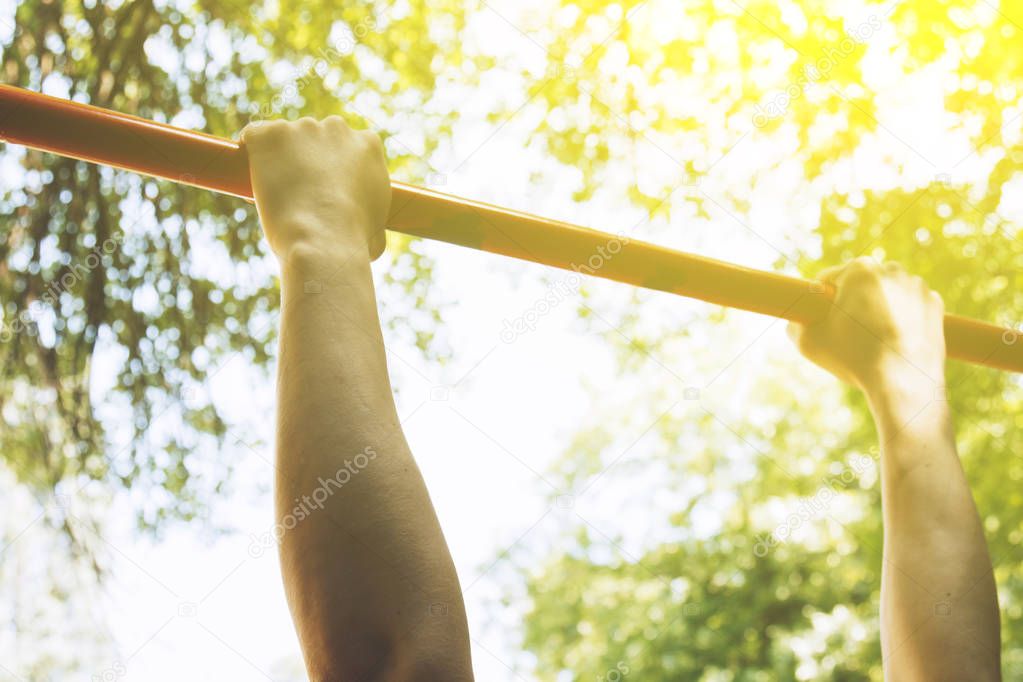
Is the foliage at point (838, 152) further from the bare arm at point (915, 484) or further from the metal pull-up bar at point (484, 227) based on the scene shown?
the bare arm at point (915, 484)

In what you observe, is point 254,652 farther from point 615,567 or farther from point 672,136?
point 615,567

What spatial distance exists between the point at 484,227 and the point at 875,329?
49 centimetres

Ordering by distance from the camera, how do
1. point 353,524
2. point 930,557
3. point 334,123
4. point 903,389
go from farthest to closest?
point 903,389, point 930,557, point 334,123, point 353,524

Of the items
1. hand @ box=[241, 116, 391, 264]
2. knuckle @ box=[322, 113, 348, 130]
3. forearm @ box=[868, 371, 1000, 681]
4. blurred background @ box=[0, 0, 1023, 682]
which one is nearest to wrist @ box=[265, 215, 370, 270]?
hand @ box=[241, 116, 391, 264]

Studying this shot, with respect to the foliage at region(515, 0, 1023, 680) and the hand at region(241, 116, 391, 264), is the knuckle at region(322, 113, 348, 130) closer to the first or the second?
the hand at region(241, 116, 391, 264)

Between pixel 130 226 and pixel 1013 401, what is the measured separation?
3157 mm

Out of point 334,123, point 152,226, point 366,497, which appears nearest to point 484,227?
point 334,123

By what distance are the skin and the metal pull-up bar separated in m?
0.12

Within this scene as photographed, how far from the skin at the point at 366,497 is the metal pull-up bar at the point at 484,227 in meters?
0.12

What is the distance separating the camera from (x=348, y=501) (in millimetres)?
466

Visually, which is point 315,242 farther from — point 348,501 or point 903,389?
point 903,389

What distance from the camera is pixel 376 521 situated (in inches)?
18.4

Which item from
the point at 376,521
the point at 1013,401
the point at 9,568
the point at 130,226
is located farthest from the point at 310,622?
the point at 1013,401

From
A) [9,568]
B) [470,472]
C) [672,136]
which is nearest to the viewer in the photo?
[9,568]
